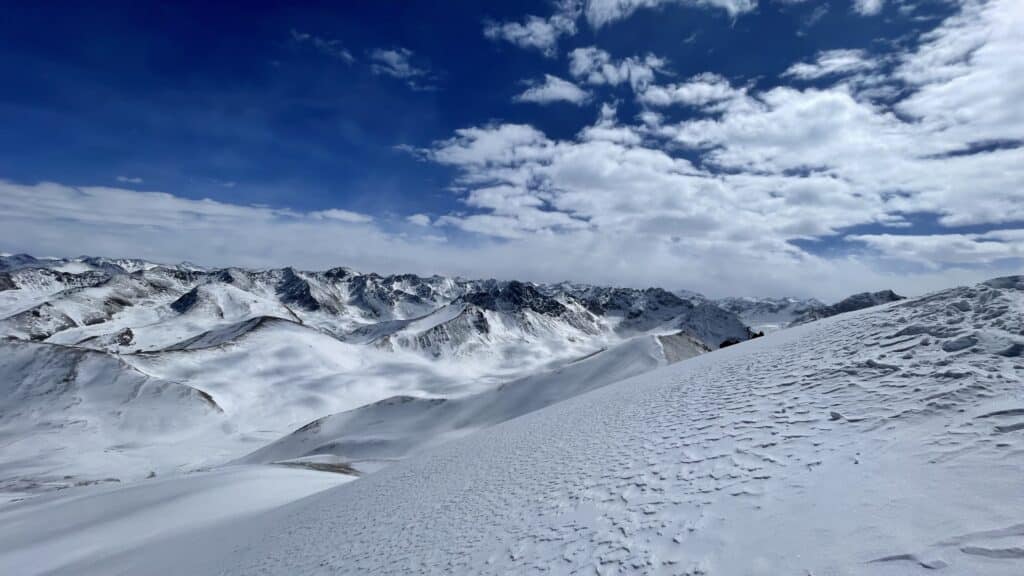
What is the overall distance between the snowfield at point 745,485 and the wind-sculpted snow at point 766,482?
0.12 ft

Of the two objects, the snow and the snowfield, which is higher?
the snowfield

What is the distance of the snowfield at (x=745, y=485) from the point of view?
542cm

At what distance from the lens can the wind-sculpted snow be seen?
5.36m

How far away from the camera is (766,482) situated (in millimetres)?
7203

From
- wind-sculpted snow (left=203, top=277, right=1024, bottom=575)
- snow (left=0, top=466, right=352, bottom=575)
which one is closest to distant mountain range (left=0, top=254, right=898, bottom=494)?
snow (left=0, top=466, right=352, bottom=575)

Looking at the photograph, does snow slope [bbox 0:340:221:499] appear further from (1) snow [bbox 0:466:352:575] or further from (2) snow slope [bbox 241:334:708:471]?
(1) snow [bbox 0:466:352:575]

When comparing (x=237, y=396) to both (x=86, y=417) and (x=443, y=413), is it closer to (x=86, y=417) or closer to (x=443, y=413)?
(x=86, y=417)

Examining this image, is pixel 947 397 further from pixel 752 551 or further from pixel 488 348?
pixel 488 348

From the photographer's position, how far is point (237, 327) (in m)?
135

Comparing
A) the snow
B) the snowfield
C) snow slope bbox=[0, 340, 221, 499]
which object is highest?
the snowfield

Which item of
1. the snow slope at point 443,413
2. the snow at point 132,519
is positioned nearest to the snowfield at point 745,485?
the snow at point 132,519

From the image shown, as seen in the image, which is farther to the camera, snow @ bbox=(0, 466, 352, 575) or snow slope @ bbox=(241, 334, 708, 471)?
snow slope @ bbox=(241, 334, 708, 471)

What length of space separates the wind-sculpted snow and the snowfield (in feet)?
0.12

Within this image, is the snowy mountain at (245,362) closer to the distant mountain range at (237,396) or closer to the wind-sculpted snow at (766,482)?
the distant mountain range at (237,396)
